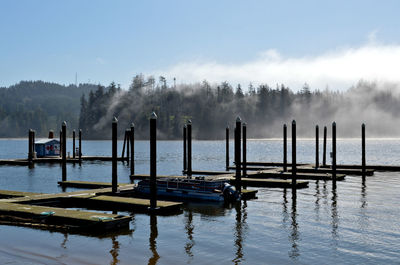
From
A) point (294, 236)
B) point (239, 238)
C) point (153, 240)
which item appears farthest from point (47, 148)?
point (294, 236)

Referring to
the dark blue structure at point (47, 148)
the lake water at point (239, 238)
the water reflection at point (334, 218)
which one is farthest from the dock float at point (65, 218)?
the dark blue structure at point (47, 148)

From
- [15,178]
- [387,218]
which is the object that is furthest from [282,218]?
[15,178]

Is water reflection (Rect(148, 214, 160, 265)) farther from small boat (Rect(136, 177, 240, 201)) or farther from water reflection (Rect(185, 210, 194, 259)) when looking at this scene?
small boat (Rect(136, 177, 240, 201))

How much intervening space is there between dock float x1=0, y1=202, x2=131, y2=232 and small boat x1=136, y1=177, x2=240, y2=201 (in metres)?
8.98

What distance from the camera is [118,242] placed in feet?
61.1

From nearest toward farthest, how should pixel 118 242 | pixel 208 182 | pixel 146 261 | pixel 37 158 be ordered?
1. pixel 146 261
2. pixel 118 242
3. pixel 208 182
4. pixel 37 158

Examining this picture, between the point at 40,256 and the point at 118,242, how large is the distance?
319 centimetres

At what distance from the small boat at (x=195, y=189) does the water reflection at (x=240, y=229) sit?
1.04 metres

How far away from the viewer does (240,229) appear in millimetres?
21422

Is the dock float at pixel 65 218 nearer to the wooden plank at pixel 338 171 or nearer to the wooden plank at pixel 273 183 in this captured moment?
the wooden plank at pixel 273 183

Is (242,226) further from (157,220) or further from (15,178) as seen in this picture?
(15,178)

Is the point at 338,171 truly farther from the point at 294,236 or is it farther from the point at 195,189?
the point at 294,236

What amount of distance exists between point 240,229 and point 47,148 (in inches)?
2308

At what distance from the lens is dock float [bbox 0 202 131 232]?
20.1 metres
